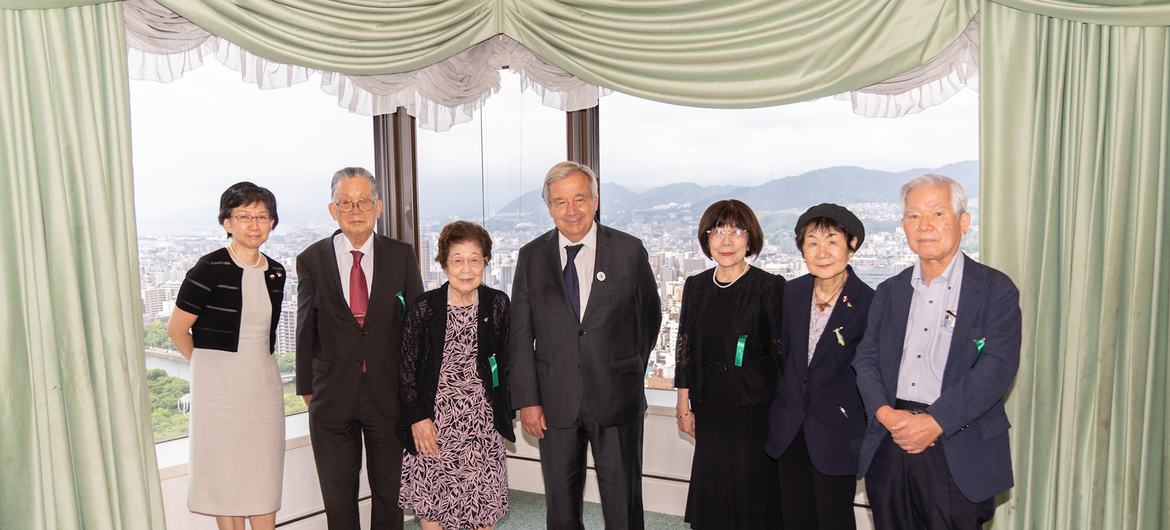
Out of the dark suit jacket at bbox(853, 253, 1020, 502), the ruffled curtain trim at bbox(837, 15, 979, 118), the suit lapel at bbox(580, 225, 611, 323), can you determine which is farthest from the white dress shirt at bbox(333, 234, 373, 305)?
the dark suit jacket at bbox(853, 253, 1020, 502)

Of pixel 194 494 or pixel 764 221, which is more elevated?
pixel 764 221

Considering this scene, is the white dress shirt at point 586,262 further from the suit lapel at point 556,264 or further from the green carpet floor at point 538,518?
the green carpet floor at point 538,518

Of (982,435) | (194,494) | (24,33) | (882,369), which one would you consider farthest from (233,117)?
(982,435)

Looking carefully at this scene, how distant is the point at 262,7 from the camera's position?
9.46 ft

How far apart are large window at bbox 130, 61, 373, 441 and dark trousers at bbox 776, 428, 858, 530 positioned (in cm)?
249

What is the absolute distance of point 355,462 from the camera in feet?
10.7

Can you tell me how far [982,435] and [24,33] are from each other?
3188 millimetres

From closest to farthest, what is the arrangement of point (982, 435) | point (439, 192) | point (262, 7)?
point (982, 435), point (262, 7), point (439, 192)

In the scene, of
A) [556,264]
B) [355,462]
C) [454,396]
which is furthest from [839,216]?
[355,462]

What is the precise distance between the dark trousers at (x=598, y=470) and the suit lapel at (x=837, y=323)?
0.77 meters

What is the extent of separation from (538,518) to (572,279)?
1567mm

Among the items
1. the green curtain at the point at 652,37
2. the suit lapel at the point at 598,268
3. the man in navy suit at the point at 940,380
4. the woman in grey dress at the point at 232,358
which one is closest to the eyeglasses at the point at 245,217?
the woman in grey dress at the point at 232,358

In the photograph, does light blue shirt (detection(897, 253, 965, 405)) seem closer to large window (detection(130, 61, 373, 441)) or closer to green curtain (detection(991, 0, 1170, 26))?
green curtain (detection(991, 0, 1170, 26))

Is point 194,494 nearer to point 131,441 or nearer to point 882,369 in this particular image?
point 131,441
